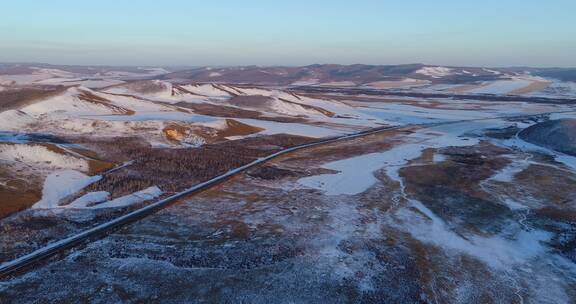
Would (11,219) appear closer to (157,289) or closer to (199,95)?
(157,289)

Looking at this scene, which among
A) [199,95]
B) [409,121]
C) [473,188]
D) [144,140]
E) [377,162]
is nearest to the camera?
[473,188]

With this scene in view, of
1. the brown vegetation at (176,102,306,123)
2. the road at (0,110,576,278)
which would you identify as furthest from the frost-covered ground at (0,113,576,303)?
the brown vegetation at (176,102,306,123)

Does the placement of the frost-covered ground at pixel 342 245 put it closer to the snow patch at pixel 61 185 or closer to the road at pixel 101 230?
the road at pixel 101 230

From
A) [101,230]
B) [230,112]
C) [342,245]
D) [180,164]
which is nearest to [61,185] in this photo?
[101,230]

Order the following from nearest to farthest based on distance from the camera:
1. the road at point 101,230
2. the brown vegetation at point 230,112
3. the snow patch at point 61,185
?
the road at point 101,230 < the snow patch at point 61,185 < the brown vegetation at point 230,112

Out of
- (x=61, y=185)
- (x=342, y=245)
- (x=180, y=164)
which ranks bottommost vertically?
(x=342, y=245)

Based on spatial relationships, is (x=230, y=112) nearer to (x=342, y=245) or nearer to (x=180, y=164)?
(x=180, y=164)

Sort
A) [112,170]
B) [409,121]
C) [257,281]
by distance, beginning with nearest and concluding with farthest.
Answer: [257,281], [112,170], [409,121]

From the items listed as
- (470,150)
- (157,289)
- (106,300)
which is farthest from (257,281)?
(470,150)

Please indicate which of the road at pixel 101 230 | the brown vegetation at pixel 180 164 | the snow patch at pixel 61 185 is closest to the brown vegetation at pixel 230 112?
the brown vegetation at pixel 180 164

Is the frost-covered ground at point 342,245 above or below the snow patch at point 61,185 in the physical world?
below

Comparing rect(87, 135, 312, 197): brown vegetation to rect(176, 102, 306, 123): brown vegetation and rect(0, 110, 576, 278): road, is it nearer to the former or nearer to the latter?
rect(0, 110, 576, 278): road
